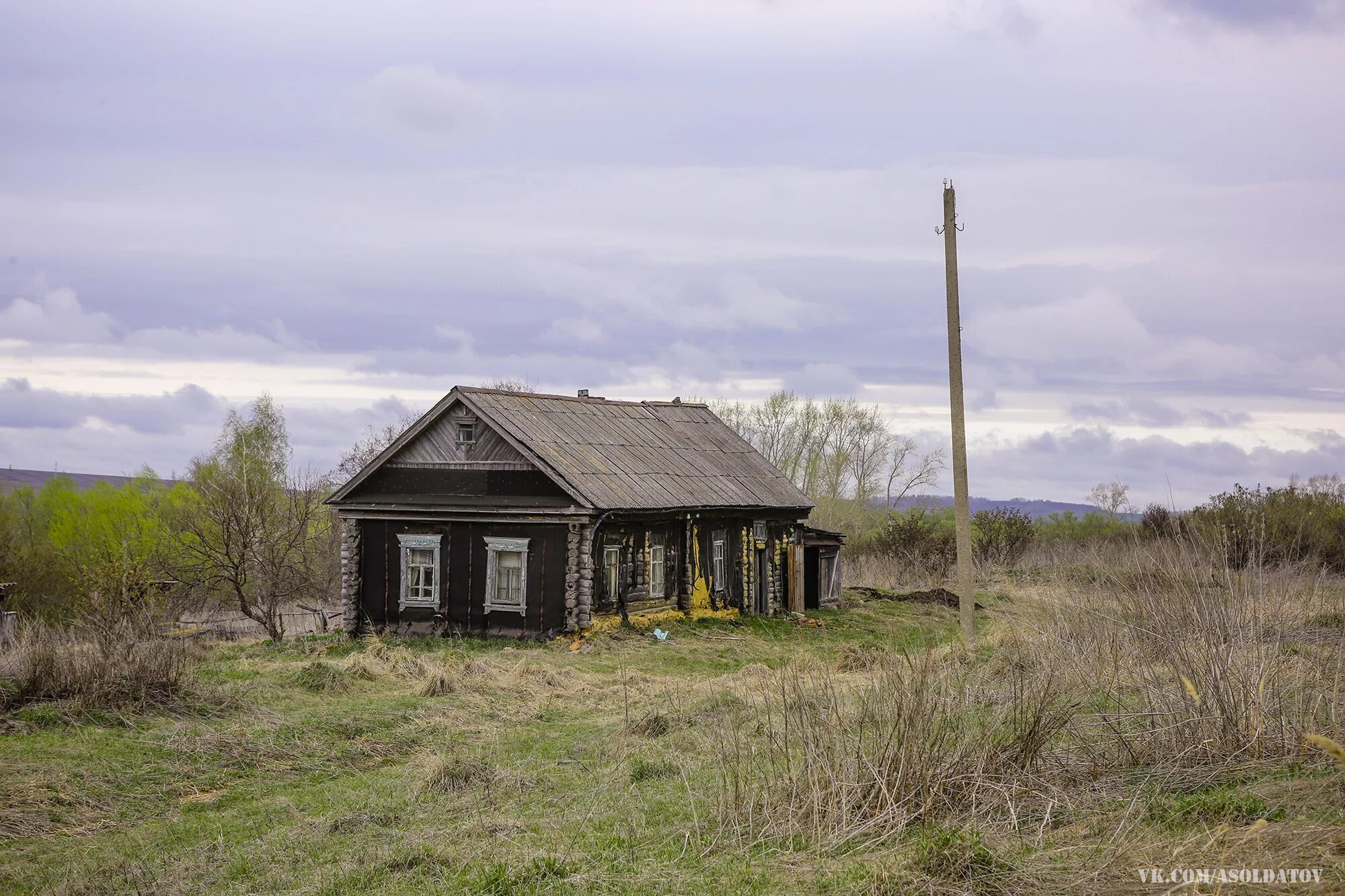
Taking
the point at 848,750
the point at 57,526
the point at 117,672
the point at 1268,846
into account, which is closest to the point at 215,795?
the point at 117,672

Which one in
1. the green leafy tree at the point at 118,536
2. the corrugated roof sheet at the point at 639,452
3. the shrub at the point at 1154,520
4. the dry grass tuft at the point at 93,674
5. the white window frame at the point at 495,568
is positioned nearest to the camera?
the dry grass tuft at the point at 93,674

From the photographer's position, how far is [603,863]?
22.6 feet

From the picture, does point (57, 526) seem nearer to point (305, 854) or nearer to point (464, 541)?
Result: point (464, 541)

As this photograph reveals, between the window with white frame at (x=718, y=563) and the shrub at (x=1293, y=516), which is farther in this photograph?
the shrub at (x=1293, y=516)

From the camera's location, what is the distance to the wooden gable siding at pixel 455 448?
22828 mm

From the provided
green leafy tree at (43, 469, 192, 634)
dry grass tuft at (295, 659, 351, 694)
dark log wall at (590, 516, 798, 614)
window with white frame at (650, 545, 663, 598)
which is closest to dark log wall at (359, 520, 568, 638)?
dark log wall at (590, 516, 798, 614)

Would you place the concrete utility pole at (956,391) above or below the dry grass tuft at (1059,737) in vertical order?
above

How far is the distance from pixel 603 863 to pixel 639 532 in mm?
17211

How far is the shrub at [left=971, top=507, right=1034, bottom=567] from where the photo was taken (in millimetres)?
40375

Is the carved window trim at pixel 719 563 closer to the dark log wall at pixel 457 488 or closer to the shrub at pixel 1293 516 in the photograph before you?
the dark log wall at pixel 457 488

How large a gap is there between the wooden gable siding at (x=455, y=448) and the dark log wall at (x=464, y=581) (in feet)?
4.46

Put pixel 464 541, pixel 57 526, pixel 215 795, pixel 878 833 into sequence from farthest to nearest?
pixel 57 526 < pixel 464 541 < pixel 215 795 < pixel 878 833

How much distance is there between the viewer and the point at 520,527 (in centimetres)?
2241

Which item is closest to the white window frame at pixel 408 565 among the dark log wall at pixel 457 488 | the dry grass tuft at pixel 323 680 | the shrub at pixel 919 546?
the dark log wall at pixel 457 488
